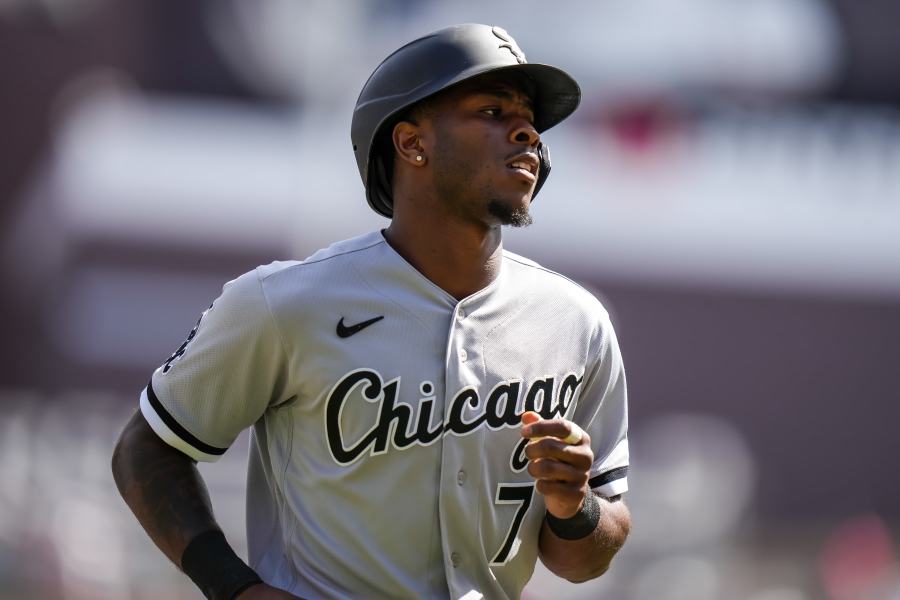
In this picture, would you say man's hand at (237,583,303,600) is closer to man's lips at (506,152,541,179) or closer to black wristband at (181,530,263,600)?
black wristband at (181,530,263,600)

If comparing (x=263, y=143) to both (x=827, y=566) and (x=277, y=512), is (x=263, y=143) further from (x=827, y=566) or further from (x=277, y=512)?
(x=277, y=512)

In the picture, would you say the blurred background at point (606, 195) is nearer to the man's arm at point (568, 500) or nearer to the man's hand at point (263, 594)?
the man's arm at point (568, 500)

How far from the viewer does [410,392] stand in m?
3.06

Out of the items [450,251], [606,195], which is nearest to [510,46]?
[450,251]

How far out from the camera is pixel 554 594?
9570 mm

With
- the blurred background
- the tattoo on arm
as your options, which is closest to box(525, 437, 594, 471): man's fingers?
the tattoo on arm

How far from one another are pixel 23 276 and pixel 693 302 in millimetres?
6752

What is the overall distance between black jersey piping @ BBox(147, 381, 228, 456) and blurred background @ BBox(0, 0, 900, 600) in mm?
10063

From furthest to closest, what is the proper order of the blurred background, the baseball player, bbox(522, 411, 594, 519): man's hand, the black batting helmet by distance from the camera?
the blurred background, the black batting helmet, the baseball player, bbox(522, 411, 594, 519): man's hand

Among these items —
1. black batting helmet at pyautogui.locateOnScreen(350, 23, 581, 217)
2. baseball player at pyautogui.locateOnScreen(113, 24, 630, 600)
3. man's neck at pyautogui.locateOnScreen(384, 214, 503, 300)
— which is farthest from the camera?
man's neck at pyautogui.locateOnScreen(384, 214, 503, 300)

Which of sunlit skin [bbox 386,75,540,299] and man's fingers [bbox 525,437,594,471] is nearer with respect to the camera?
man's fingers [bbox 525,437,594,471]

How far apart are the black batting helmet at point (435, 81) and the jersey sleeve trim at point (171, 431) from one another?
74 centimetres

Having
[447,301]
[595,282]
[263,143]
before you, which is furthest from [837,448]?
[447,301]

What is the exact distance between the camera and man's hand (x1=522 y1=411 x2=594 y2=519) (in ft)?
9.02
